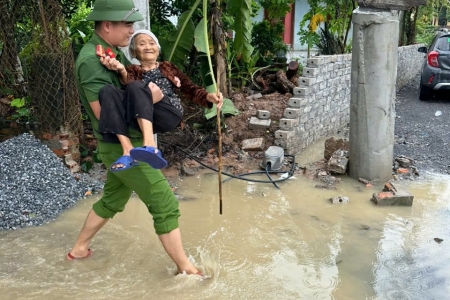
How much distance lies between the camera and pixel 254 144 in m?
6.66

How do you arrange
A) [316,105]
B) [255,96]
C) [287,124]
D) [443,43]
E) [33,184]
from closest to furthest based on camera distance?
[33,184], [287,124], [316,105], [255,96], [443,43]

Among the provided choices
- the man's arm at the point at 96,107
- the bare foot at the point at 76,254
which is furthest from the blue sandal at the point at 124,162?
the bare foot at the point at 76,254

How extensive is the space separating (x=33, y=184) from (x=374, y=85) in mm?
3832

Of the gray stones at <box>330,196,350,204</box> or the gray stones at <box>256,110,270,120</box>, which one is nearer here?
the gray stones at <box>330,196,350,204</box>

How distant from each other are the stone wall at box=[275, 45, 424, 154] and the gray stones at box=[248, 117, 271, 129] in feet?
1.11

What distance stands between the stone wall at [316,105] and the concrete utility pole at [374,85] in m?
1.05

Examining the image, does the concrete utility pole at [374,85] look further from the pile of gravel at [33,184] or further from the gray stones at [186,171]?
the pile of gravel at [33,184]

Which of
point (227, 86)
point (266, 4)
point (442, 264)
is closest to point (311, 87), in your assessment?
point (227, 86)

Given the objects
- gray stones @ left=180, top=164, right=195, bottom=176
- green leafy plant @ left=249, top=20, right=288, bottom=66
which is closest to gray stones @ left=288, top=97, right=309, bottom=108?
gray stones @ left=180, top=164, right=195, bottom=176

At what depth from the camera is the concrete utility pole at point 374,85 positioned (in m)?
5.41

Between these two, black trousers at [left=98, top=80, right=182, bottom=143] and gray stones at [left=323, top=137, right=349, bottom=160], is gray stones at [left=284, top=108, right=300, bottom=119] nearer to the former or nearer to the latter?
gray stones at [left=323, top=137, right=349, bottom=160]

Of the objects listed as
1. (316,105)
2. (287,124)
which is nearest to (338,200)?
(287,124)

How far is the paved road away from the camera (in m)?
6.88

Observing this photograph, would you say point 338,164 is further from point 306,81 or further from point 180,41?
point 180,41
